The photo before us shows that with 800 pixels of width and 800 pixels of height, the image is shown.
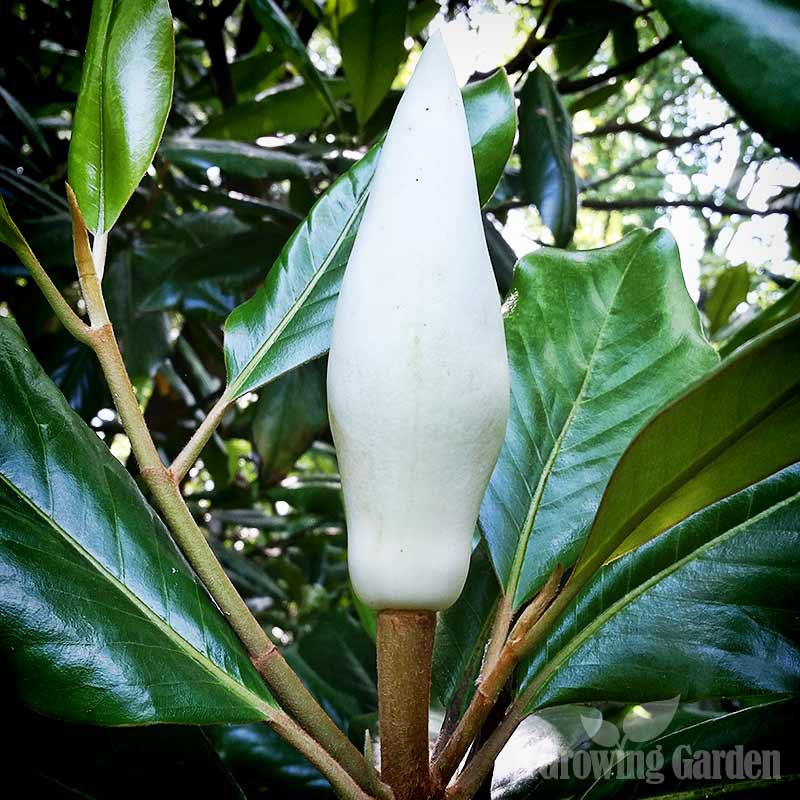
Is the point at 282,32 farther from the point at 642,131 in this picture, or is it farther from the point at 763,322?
the point at 642,131

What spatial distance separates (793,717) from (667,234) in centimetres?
29

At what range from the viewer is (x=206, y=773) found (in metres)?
0.44

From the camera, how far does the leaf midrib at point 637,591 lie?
425 mm

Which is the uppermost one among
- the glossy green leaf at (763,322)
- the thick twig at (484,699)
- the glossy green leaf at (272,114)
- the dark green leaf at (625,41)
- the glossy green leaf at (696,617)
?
the dark green leaf at (625,41)

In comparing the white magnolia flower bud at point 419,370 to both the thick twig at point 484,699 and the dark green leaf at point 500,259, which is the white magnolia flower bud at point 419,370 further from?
the dark green leaf at point 500,259

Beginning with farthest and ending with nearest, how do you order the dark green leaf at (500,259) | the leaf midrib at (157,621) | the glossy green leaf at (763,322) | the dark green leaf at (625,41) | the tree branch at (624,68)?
the dark green leaf at (625,41) → the tree branch at (624,68) → the dark green leaf at (500,259) → the glossy green leaf at (763,322) → the leaf midrib at (157,621)

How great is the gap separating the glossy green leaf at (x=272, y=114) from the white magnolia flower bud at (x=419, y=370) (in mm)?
747

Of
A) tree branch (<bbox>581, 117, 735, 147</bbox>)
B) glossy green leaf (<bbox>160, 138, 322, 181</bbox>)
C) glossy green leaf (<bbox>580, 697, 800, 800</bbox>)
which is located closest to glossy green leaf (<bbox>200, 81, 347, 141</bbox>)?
glossy green leaf (<bbox>160, 138, 322, 181</bbox>)

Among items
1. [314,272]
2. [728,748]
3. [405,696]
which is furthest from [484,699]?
[314,272]

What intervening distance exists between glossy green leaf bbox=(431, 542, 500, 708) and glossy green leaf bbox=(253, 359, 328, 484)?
419mm

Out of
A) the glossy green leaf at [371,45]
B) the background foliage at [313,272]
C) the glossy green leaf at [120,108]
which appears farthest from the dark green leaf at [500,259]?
the glossy green leaf at [120,108]

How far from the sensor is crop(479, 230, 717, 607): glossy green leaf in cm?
46

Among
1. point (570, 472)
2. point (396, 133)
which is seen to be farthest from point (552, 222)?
point (396, 133)

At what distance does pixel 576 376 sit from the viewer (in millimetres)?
504
